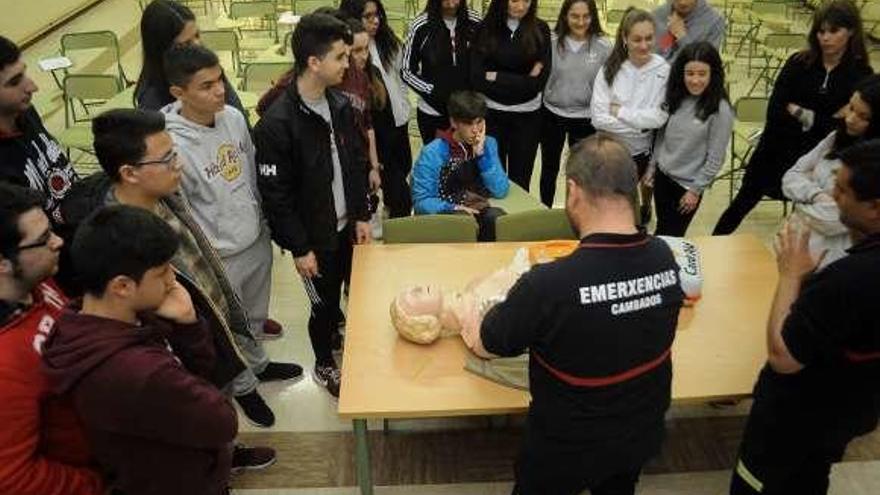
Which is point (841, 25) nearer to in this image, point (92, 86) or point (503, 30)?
point (503, 30)

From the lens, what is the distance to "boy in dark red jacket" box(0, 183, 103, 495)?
60.7 inches

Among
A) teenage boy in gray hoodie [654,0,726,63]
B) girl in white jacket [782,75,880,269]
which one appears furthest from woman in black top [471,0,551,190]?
girl in white jacket [782,75,880,269]

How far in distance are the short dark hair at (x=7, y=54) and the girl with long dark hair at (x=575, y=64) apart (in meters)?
2.70

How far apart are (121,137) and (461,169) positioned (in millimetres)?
1888

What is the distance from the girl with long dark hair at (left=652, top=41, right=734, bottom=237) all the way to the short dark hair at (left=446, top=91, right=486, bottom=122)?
1.00m

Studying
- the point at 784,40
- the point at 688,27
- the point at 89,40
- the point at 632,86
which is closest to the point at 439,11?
the point at 632,86

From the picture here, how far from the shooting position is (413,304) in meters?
2.35

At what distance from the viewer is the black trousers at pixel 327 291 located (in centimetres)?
301

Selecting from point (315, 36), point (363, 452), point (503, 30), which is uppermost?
point (315, 36)

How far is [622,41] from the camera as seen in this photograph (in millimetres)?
3727

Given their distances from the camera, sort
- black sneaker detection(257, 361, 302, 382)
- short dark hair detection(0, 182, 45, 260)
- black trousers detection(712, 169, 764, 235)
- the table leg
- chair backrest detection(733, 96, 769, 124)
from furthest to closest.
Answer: chair backrest detection(733, 96, 769, 124)
black trousers detection(712, 169, 764, 235)
black sneaker detection(257, 361, 302, 382)
the table leg
short dark hair detection(0, 182, 45, 260)

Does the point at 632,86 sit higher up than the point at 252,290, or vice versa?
the point at 632,86

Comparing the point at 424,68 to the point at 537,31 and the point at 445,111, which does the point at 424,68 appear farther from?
Result: the point at 537,31

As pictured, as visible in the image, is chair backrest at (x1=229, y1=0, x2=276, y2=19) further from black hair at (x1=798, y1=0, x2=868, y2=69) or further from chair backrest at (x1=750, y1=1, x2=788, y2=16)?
black hair at (x1=798, y1=0, x2=868, y2=69)
